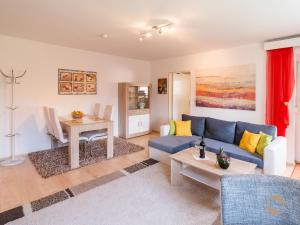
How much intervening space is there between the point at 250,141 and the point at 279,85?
131cm

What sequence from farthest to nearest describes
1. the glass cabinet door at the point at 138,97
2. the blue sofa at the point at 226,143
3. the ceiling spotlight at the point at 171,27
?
the glass cabinet door at the point at 138,97 < the ceiling spotlight at the point at 171,27 < the blue sofa at the point at 226,143

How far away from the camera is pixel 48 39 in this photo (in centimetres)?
361

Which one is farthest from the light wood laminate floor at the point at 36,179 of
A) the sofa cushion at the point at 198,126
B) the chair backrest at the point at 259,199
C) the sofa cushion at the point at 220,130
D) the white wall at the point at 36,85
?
the chair backrest at the point at 259,199

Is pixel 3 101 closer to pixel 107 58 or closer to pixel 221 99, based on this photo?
pixel 107 58

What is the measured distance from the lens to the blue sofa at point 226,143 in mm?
2529

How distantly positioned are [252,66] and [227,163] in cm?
252

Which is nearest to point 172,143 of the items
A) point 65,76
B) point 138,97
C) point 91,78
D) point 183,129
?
point 183,129

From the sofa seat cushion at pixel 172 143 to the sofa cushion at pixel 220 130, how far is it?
42 cm

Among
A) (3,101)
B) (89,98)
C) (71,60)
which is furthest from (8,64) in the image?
(89,98)

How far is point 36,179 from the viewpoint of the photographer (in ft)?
8.91

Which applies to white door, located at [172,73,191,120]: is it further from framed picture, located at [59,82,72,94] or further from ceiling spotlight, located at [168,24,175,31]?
framed picture, located at [59,82,72,94]

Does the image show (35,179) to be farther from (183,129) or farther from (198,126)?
(198,126)

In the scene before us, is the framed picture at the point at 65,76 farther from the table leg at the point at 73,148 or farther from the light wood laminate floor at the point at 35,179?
the light wood laminate floor at the point at 35,179

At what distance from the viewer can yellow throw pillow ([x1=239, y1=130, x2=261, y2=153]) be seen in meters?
2.87
